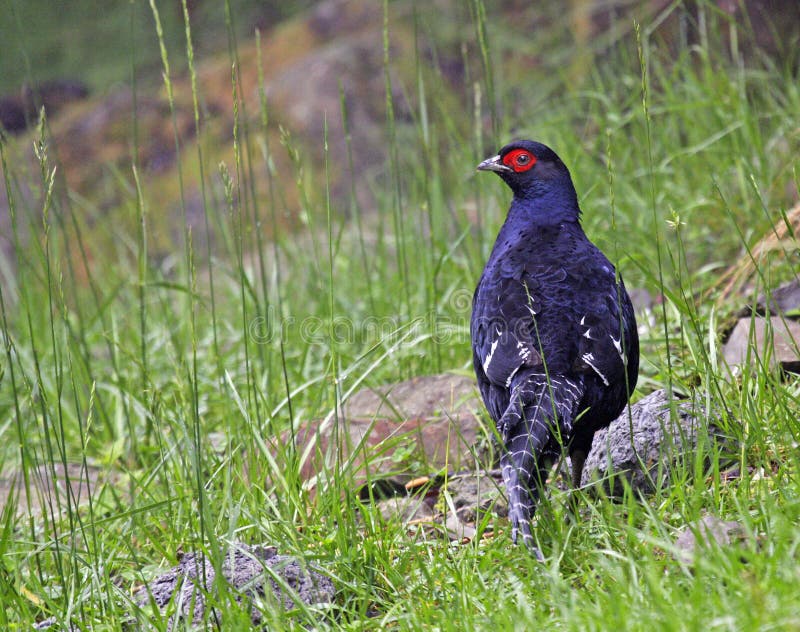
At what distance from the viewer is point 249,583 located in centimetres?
238

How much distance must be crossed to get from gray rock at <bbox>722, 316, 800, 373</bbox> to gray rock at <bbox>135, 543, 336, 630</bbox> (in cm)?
151

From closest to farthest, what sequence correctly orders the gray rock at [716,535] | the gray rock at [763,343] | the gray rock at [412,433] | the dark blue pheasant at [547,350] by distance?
the gray rock at [716,535] < the dark blue pheasant at [547,350] < the gray rock at [763,343] < the gray rock at [412,433]

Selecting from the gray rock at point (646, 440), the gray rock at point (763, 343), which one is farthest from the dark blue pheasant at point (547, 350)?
the gray rock at point (763, 343)

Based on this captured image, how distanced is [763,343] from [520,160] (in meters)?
1.12

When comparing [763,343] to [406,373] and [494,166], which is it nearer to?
[494,166]

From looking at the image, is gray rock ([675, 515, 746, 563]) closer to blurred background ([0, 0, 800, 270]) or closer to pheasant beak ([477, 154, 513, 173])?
pheasant beak ([477, 154, 513, 173])

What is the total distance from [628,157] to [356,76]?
2.86 metres

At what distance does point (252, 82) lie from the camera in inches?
305

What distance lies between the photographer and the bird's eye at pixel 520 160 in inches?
143

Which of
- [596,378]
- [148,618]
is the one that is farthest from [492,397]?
[148,618]

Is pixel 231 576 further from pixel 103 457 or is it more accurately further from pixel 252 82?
pixel 252 82

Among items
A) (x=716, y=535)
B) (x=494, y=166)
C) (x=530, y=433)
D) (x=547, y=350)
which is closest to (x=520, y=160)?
(x=494, y=166)

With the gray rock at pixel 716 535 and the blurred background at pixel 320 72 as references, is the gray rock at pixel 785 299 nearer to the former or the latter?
the gray rock at pixel 716 535

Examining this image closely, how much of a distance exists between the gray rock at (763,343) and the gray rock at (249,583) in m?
1.51
